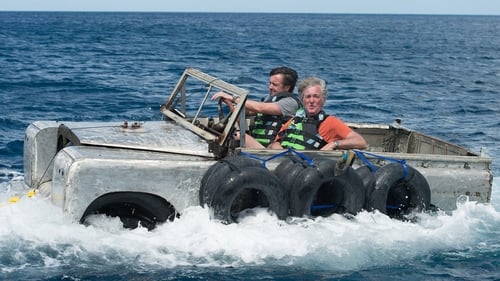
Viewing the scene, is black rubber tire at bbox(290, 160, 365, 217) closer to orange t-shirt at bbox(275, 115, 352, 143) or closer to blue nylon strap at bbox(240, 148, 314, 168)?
blue nylon strap at bbox(240, 148, 314, 168)

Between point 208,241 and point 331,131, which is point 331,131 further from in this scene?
point 208,241

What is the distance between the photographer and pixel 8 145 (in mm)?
13234

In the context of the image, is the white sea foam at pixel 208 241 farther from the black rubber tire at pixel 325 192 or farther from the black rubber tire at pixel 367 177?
the black rubber tire at pixel 367 177

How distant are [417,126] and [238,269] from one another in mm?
10840

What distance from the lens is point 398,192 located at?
8.31m

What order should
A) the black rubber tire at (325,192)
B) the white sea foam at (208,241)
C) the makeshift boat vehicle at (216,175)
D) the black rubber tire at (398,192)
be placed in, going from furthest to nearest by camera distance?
the black rubber tire at (398,192) < the black rubber tire at (325,192) < the makeshift boat vehicle at (216,175) < the white sea foam at (208,241)

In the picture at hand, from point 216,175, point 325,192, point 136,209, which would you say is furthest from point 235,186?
point 325,192

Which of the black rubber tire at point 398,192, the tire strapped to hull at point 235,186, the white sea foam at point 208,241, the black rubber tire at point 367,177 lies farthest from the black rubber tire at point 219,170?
the black rubber tire at point 398,192

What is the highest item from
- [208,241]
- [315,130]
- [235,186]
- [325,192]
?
[315,130]

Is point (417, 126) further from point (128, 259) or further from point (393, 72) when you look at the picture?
point (393, 72)

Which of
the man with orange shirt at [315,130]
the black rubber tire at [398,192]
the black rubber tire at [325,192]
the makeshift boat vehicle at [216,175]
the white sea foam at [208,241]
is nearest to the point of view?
the white sea foam at [208,241]

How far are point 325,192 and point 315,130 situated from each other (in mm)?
765

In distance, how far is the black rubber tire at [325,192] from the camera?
7.68 metres

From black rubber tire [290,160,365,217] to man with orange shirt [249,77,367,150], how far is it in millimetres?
632
